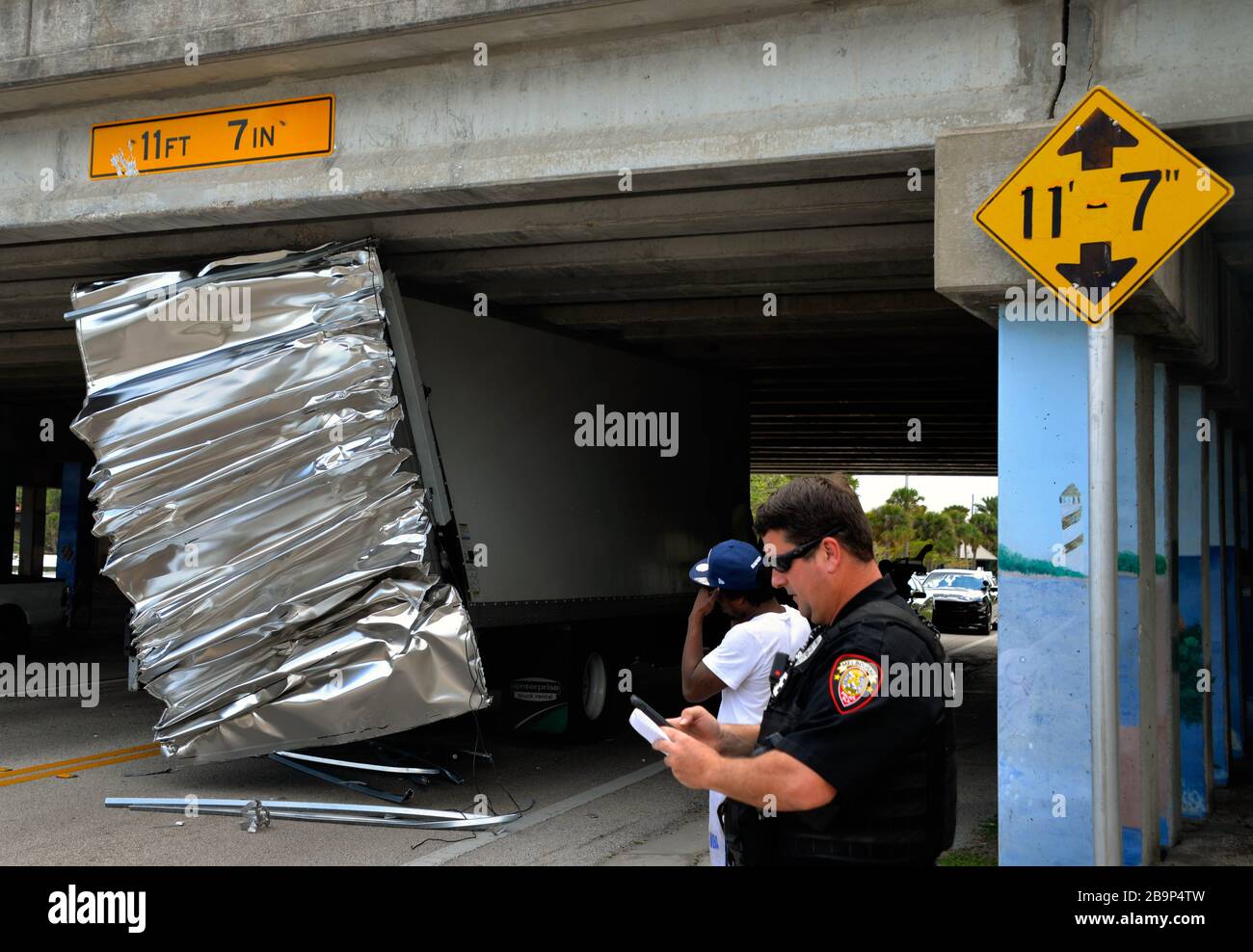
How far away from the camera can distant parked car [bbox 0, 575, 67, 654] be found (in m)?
18.3

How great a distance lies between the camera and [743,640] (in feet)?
16.1

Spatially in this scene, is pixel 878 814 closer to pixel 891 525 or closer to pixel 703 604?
pixel 703 604

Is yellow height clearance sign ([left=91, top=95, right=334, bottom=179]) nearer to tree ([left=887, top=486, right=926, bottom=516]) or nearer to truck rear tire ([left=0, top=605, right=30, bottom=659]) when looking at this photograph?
truck rear tire ([left=0, top=605, right=30, bottom=659])

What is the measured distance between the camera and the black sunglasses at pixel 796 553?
3.12 metres

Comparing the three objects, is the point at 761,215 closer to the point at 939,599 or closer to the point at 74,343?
the point at 74,343

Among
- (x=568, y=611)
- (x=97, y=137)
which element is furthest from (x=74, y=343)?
(x=568, y=611)

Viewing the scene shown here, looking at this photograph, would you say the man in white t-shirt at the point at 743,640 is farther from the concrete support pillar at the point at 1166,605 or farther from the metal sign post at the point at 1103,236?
the concrete support pillar at the point at 1166,605

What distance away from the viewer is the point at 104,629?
83.6 ft

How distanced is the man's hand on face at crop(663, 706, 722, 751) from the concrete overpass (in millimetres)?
1905

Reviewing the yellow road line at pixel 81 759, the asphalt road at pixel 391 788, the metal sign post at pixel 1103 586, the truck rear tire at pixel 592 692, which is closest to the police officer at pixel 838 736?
the metal sign post at pixel 1103 586

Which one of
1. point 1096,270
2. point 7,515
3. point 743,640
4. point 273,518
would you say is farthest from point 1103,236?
point 7,515

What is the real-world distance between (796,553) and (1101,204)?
231 cm

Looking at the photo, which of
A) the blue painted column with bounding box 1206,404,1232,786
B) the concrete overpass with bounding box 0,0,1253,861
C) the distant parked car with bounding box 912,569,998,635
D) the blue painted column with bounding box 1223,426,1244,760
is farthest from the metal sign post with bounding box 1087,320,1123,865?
the distant parked car with bounding box 912,569,998,635

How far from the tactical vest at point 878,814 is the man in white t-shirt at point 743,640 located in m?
1.56
